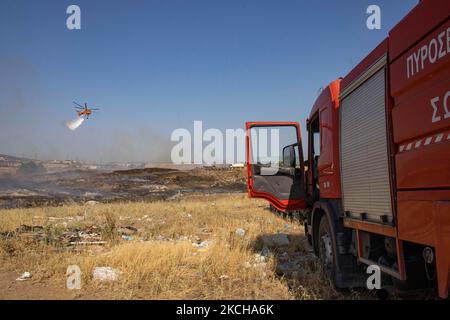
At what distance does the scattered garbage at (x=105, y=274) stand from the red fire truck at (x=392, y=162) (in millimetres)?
3026

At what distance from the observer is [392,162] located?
369cm

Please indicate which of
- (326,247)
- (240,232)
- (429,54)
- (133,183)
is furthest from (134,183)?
(429,54)

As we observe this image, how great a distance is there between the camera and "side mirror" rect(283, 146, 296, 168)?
7.53 metres

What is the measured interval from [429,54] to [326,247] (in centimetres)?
329

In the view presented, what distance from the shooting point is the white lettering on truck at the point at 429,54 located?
9.14 ft

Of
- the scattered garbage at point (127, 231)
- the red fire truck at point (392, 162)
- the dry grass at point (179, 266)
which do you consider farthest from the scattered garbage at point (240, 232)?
the red fire truck at point (392, 162)

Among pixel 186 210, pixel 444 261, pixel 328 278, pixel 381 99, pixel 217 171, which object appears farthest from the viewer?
pixel 217 171

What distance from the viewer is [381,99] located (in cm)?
396

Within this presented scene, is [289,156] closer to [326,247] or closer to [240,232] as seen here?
[326,247]

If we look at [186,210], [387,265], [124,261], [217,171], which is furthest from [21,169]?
[387,265]

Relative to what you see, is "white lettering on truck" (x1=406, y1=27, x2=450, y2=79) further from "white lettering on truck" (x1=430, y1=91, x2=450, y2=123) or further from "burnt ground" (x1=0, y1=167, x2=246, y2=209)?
"burnt ground" (x1=0, y1=167, x2=246, y2=209)

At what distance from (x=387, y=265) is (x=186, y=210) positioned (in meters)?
11.1
